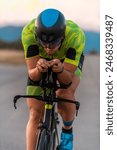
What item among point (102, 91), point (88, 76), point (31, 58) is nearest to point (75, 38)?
point (31, 58)

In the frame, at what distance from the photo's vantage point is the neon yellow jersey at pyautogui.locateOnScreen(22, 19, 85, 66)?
3375 millimetres

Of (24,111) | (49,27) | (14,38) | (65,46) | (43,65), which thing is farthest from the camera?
(14,38)

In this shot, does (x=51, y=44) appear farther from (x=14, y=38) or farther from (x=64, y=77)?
(x=14, y=38)

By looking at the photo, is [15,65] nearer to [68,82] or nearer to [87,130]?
[87,130]

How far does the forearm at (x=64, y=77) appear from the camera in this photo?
9.98 feet

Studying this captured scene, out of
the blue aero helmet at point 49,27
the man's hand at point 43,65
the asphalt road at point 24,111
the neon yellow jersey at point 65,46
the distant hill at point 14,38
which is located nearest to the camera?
the man's hand at point 43,65

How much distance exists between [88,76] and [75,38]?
363 cm

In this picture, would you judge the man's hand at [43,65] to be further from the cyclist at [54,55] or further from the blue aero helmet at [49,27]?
the blue aero helmet at [49,27]

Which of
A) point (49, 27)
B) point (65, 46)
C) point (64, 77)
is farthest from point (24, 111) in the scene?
point (49, 27)

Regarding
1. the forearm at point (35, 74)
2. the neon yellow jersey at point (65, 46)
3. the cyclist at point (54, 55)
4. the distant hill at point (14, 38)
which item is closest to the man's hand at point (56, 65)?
the cyclist at point (54, 55)

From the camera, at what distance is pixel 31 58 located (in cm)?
335

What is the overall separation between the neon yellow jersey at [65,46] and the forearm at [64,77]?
0.75 feet

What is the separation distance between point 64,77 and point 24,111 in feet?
8.16

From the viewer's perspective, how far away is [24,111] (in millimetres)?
5512
